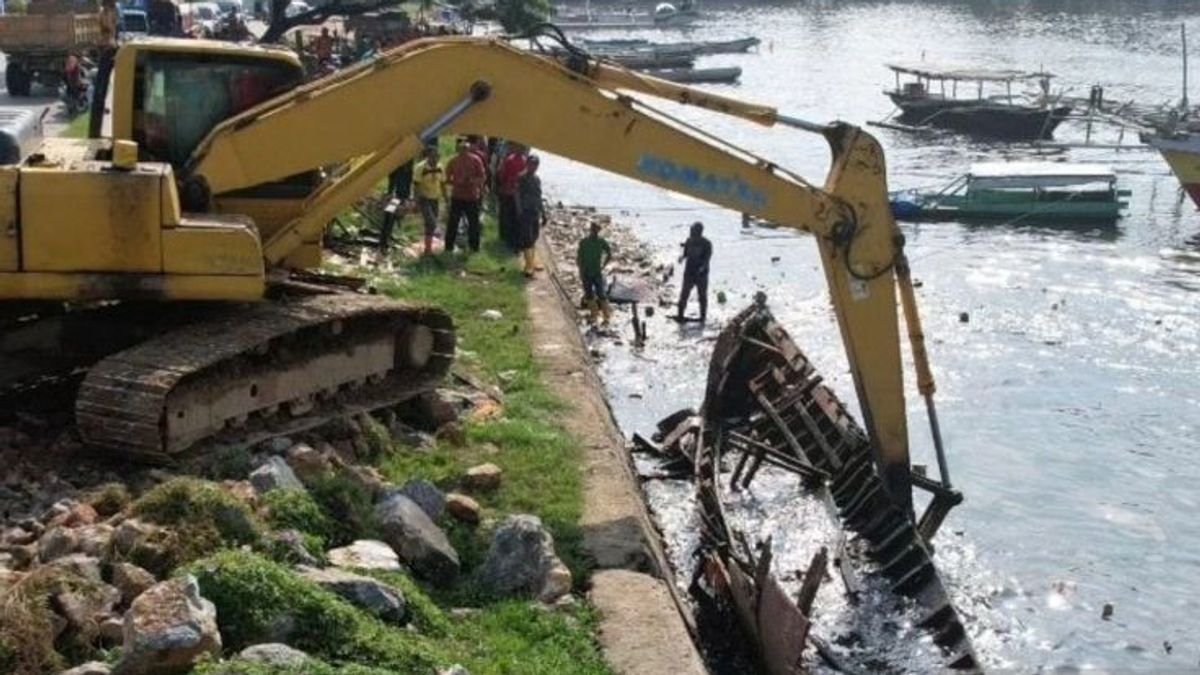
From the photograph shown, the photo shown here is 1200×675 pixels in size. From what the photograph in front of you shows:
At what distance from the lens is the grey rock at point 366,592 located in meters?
9.59

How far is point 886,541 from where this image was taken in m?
15.1

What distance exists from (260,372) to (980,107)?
4398 cm

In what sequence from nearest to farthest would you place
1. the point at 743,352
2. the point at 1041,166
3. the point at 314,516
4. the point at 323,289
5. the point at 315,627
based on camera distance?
1. the point at 315,627
2. the point at 314,516
3. the point at 323,289
4. the point at 743,352
5. the point at 1041,166

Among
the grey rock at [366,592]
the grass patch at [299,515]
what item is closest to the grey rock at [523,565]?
the grass patch at [299,515]

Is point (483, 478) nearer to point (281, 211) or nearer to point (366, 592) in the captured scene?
point (281, 211)

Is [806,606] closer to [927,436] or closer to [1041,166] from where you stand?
[927,436]

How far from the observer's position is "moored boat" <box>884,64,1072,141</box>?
2036 inches

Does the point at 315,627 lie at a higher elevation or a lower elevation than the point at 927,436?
higher

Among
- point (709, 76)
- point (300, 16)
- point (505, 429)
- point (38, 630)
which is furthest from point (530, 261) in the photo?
point (709, 76)

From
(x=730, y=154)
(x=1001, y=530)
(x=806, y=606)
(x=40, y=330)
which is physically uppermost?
(x=730, y=154)

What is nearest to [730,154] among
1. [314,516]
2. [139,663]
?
[314,516]

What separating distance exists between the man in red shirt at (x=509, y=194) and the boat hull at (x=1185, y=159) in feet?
69.4

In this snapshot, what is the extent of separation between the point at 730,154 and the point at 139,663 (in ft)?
23.9

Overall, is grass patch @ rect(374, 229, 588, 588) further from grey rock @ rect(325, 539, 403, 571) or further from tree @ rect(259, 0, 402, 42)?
tree @ rect(259, 0, 402, 42)
